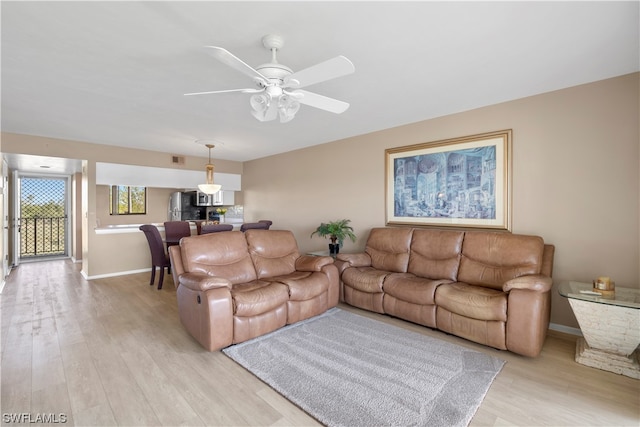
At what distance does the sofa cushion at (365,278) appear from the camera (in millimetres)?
3396

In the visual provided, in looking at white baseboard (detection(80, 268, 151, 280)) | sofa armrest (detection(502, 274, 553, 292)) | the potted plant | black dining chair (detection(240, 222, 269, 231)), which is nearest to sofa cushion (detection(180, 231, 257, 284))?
the potted plant

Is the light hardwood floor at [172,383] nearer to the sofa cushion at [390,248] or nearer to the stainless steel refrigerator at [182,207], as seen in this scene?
the sofa cushion at [390,248]

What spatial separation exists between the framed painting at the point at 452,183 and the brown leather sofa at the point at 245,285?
4.74 feet

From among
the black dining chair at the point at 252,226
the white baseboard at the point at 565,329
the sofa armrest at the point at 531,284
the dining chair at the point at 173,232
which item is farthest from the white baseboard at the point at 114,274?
the white baseboard at the point at 565,329

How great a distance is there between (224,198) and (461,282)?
598 cm

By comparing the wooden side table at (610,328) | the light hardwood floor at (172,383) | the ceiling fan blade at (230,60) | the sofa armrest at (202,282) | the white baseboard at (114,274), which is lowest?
the light hardwood floor at (172,383)

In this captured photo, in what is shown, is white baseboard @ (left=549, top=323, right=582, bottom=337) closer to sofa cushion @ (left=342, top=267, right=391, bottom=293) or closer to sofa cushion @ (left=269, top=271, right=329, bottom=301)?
sofa cushion @ (left=342, top=267, right=391, bottom=293)

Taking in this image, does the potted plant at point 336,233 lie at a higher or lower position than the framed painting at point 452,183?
lower

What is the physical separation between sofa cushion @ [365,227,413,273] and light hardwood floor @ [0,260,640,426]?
74 centimetres

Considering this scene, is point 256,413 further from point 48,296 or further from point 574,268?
point 48,296

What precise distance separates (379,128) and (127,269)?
5252 mm

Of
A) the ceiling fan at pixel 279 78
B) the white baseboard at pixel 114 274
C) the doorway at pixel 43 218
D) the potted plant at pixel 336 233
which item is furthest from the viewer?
the doorway at pixel 43 218

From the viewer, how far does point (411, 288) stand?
10.2 ft

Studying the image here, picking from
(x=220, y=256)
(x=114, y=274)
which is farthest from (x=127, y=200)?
(x=220, y=256)
